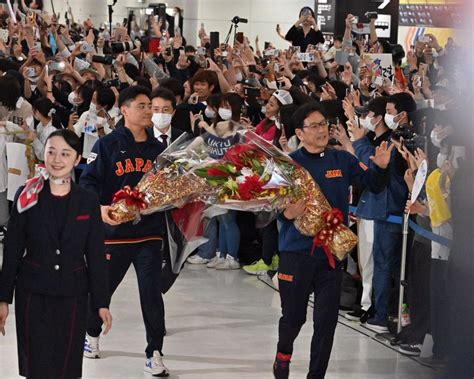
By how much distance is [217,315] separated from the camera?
9.22 m

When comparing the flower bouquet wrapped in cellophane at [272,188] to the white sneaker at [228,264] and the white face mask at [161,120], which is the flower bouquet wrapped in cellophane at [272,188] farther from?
the white sneaker at [228,264]

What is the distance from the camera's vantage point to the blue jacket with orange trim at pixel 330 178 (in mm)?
6664

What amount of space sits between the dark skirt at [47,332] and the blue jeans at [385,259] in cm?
356

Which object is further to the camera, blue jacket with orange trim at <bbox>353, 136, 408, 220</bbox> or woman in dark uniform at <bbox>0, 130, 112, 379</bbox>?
blue jacket with orange trim at <bbox>353, 136, 408, 220</bbox>

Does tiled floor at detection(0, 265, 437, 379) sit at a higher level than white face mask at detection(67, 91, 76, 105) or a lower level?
lower

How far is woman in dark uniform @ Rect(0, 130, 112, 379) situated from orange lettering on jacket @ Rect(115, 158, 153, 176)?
152 cm

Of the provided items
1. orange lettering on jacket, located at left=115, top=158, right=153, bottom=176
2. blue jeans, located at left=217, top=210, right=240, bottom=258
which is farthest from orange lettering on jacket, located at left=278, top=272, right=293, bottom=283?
blue jeans, located at left=217, top=210, right=240, bottom=258

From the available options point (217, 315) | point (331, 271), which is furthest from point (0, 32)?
point (331, 271)

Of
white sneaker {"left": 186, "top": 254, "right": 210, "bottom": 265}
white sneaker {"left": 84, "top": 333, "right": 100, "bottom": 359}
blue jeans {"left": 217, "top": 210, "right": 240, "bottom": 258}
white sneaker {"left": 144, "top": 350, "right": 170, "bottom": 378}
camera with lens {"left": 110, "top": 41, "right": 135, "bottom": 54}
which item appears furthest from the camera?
camera with lens {"left": 110, "top": 41, "right": 135, "bottom": 54}

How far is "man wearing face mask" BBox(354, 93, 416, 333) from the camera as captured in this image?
859 cm

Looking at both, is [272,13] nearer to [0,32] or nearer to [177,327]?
[0,32]

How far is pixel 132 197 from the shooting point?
6.76 metres

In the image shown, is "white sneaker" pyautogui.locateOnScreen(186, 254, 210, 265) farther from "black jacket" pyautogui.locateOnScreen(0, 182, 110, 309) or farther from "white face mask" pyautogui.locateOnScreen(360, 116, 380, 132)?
"black jacket" pyautogui.locateOnScreen(0, 182, 110, 309)

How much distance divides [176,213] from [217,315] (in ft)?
7.71
